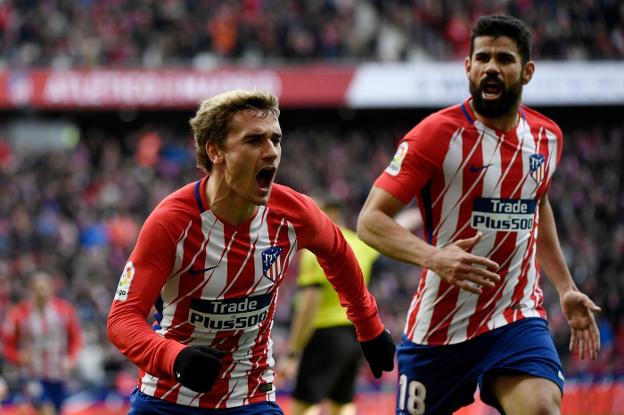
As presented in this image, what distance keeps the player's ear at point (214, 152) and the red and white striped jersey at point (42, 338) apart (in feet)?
21.9

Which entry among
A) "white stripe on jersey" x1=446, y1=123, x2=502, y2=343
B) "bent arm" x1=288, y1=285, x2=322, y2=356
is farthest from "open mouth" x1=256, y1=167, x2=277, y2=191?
"bent arm" x1=288, y1=285, x2=322, y2=356

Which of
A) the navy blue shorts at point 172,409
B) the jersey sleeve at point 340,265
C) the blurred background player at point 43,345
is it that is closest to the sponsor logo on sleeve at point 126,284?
the navy blue shorts at point 172,409

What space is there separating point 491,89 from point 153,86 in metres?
21.1

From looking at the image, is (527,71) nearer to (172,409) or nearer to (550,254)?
(550,254)

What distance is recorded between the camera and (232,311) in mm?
4293

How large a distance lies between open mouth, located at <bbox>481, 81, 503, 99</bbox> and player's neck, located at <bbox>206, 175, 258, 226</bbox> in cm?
137

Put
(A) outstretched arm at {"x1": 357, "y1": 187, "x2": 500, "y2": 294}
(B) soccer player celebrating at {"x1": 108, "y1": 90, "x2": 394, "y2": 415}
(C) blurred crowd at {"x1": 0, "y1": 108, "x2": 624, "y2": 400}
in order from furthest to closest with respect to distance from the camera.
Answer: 1. (C) blurred crowd at {"x1": 0, "y1": 108, "x2": 624, "y2": 400}
2. (A) outstretched arm at {"x1": 357, "y1": 187, "x2": 500, "y2": 294}
3. (B) soccer player celebrating at {"x1": 108, "y1": 90, "x2": 394, "y2": 415}

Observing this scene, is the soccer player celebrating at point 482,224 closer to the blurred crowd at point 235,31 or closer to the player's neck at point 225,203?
the player's neck at point 225,203

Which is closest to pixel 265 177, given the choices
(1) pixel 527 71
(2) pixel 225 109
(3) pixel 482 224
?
(2) pixel 225 109

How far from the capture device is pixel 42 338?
10.6m

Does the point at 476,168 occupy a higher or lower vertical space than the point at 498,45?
lower

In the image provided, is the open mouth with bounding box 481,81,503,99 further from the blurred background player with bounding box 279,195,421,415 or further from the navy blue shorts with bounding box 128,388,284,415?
the blurred background player with bounding box 279,195,421,415

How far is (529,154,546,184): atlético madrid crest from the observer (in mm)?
5117

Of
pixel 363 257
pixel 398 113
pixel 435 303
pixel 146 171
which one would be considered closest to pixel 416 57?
pixel 398 113
